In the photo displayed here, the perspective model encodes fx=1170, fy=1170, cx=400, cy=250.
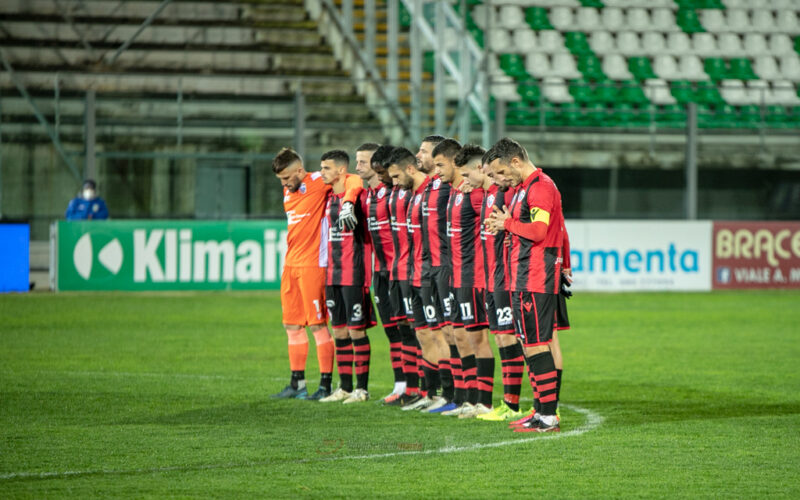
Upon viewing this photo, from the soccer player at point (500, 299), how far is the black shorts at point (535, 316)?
447 millimetres

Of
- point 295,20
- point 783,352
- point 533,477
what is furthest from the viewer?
point 295,20

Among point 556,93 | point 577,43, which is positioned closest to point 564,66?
point 577,43

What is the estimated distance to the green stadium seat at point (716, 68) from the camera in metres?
27.5

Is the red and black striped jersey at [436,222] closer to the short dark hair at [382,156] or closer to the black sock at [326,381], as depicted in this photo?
the short dark hair at [382,156]

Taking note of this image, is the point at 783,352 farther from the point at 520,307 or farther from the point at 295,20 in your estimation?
the point at 295,20

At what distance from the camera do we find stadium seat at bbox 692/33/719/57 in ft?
91.3

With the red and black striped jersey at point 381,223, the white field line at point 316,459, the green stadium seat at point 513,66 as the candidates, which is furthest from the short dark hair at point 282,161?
the green stadium seat at point 513,66

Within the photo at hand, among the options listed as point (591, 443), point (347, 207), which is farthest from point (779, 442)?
point (347, 207)

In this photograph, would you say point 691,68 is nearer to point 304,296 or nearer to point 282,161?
point 282,161

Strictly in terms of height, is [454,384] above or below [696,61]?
below

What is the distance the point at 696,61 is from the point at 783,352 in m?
16.2

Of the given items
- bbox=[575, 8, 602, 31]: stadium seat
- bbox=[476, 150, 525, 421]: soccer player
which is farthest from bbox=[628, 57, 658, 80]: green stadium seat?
bbox=[476, 150, 525, 421]: soccer player

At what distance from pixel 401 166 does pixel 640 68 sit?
19079 millimetres

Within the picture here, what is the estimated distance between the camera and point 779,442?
737 cm
